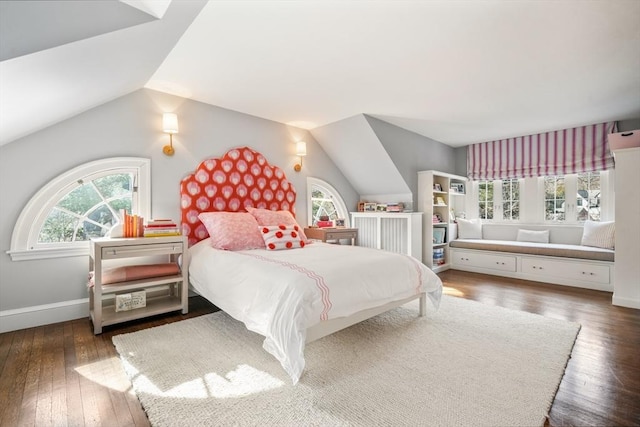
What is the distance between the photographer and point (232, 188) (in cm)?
371

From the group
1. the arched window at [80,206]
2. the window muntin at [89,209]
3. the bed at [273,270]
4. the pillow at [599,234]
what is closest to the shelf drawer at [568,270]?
the pillow at [599,234]

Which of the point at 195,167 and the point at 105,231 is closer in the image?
the point at 105,231

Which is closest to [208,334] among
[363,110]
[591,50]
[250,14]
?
[250,14]

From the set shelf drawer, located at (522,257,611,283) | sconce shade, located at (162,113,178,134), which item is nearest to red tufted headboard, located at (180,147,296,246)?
sconce shade, located at (162,113,178,134)

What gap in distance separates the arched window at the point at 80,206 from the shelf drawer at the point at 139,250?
56 centimetres

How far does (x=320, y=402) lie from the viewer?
157 cm

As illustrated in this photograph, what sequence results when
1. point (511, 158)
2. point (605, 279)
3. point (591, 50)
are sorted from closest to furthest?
1. point (591, 50)
2. point (605, 279)
3. point (511, 158)

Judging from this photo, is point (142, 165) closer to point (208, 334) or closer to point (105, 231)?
point (105, 231)

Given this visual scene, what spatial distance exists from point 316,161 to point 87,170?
2.94 m

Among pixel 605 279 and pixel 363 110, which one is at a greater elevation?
pixel 363 110

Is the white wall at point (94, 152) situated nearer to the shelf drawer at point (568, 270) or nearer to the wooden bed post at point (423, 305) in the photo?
the wooden bed post at point (423, 305)

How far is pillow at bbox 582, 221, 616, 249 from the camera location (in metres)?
3.99

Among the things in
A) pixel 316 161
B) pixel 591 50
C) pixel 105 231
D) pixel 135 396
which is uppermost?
pixel 591 50

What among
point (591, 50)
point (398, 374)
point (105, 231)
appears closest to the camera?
point (398, 374)
